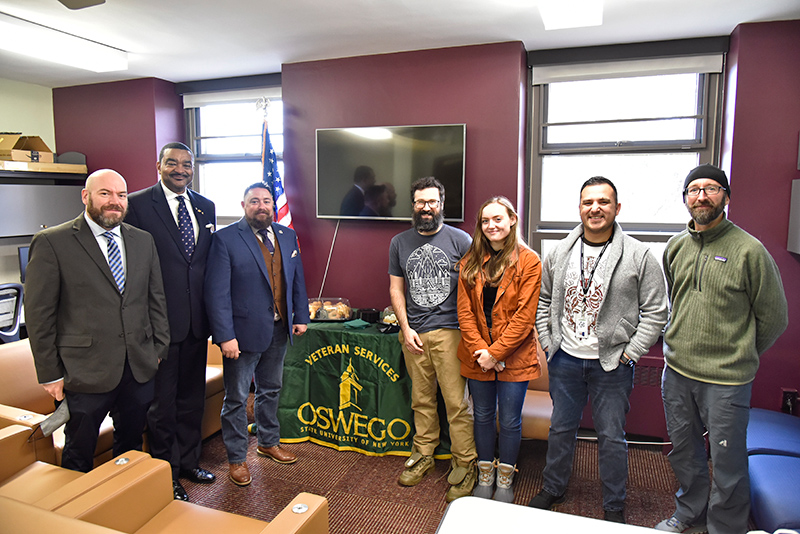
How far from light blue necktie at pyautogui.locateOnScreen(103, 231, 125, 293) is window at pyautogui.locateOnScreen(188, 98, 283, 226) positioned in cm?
260

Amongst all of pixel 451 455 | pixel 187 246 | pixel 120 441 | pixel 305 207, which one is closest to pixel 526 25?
pixel 305 207

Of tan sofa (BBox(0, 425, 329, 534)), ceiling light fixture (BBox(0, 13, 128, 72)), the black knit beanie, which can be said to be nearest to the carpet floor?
tan sofa (BBox(0, 425, 329, 534))

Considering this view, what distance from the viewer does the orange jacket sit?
2.46 metres

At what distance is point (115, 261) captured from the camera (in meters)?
2.26

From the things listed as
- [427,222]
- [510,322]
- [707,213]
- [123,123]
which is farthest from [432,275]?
[123,123]

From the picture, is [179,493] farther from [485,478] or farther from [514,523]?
[514,523]

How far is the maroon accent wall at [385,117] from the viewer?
3.61 m

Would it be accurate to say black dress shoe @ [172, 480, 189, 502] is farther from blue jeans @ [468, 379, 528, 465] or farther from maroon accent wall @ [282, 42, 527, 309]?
maroon accent wall @ [282, 42, 527, 309]

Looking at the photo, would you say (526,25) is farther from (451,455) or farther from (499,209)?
(451,455)

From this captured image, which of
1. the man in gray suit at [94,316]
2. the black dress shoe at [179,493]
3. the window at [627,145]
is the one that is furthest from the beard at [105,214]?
the window at [627,145]

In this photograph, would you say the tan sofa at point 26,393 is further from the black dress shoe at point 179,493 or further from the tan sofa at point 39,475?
the tan sofa at point 39,475

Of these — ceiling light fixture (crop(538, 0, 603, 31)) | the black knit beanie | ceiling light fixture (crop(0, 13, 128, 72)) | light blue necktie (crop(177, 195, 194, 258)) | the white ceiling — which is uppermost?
the white ceiling

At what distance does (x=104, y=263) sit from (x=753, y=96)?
375 cm

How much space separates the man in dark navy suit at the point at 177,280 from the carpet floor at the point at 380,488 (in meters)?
0.29
